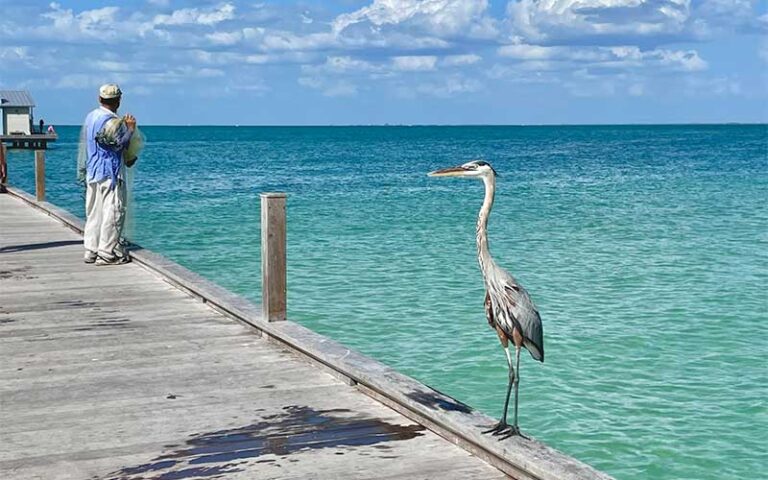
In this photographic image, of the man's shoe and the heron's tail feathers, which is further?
the man's shoe

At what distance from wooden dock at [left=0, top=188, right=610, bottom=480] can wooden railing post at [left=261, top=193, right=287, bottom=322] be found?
0.54 ft

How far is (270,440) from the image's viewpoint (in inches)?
184

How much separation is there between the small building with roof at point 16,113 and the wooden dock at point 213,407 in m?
75.3

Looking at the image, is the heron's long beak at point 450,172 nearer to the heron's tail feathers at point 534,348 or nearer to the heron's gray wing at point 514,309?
the heron's gray wing at point 514,309

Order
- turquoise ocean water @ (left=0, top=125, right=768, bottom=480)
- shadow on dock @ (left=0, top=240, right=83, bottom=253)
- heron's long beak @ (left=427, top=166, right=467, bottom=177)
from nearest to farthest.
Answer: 1. heron's long beak @ (left=427, top=166, right=467, bottom=177)
2. turquoise ocean water @ (left=0, top=125, right=768, bottom=480)
3. shadow on dock @ (left=0, top=240, right=83, bottom=253)

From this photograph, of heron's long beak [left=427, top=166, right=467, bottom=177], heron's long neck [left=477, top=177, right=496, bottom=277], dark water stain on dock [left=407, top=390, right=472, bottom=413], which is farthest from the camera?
dark water stain on dock [left=407, top=390, right=472, bottom=413]

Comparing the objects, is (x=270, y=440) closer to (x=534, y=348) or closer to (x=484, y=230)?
(x=534, y=348)

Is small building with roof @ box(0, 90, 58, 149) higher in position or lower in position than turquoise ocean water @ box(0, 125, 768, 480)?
higher

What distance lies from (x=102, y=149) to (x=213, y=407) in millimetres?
5023

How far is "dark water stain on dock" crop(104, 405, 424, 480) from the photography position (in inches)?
169

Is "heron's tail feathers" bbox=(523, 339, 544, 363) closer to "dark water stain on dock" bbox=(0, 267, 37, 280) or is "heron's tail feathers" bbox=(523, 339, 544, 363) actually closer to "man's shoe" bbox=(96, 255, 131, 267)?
"dark water stain on dock" bbox=(0, 267, 37, 280)

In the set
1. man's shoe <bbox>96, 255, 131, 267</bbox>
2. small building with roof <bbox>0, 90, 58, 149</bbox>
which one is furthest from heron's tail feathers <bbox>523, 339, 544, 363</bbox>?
small building with roof <bbox>0, 90, 58, 149</bbox>

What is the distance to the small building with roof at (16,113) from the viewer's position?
255 feet

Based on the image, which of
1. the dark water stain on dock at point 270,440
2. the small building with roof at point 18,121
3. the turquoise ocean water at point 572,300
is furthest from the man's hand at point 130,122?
the small building with roof at point 18,121
